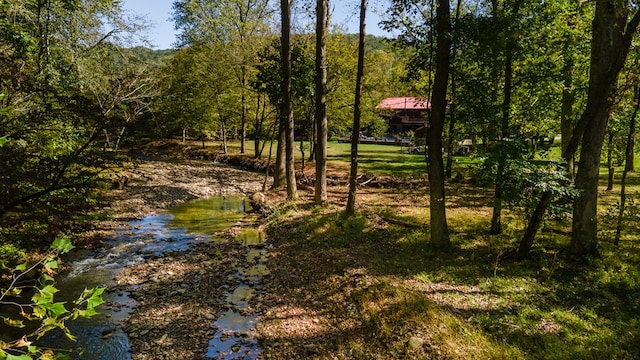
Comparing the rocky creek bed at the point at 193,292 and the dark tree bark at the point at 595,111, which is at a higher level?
the dark tree bark at the point at 595,111

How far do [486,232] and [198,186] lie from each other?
59.2ft

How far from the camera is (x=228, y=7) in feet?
110

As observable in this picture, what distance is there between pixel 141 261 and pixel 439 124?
31.0 ft

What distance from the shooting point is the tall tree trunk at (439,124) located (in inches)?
355

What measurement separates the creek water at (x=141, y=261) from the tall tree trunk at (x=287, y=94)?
2.85 m

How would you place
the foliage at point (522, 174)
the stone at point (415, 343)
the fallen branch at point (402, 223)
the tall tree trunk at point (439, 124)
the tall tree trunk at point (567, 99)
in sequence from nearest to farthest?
the stone at point (415, 343), the foliage at point (522, 174), the tall tree trunk at point (439, 124), the tall tree trunk at point (567, 99), the fallen branch at point (402, 223)

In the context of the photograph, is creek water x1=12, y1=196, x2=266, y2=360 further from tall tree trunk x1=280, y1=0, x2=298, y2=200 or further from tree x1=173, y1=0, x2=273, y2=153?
tree x1=173, y1=0, x2=273, y2=153

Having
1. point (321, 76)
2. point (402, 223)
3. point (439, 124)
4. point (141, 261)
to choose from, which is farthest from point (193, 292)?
point (321, 76)

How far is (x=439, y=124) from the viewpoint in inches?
370

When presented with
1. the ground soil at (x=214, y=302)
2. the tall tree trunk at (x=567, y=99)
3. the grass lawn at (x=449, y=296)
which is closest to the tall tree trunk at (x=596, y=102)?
the grass lawn at (x=449, y=296)

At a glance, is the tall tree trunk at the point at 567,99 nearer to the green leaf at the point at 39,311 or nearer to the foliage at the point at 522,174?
the foliage at the point at 522,174

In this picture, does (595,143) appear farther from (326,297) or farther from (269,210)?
(269,210)

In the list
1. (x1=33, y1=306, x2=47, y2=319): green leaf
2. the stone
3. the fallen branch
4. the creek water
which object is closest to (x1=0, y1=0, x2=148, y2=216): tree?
(x1=33, y1=306, x2=47, y2=319): green leaf

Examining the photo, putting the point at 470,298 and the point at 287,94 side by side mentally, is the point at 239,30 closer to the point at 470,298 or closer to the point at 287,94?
the point at 287,94
